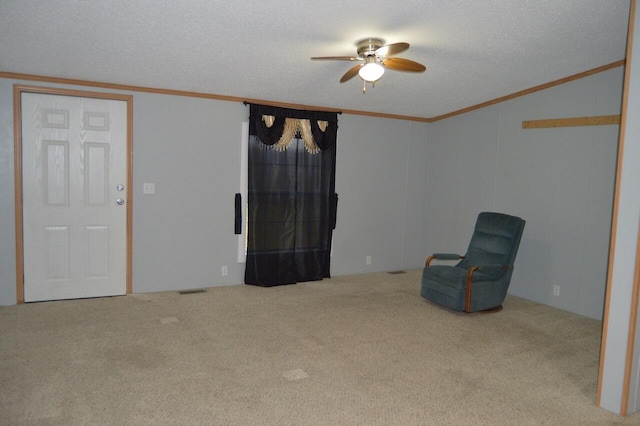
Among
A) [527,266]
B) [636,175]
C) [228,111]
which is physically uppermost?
[228,111]

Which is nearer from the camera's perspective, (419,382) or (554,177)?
(419,382)

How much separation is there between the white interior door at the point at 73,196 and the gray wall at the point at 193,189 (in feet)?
0.47

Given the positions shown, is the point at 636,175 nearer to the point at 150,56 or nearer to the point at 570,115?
the point at 570,115

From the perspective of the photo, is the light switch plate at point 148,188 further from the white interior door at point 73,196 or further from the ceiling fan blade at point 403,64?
the ceiling fan blade at point 403,64

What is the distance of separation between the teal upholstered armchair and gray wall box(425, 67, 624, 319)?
57 centimetres

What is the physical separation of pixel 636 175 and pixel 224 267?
4096 millimetres

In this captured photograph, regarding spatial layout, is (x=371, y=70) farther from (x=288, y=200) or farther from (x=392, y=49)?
(x=288, y=200)

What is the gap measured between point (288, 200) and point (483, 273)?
234cm

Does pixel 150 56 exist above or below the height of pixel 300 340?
above

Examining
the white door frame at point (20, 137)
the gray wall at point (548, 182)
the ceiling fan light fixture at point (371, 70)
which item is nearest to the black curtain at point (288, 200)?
the white door frame at point (20, 137)

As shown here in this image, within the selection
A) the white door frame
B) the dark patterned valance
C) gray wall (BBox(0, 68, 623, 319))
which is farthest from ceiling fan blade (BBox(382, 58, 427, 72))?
the white door frame

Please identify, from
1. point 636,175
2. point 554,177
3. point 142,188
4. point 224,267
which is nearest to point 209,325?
point 224,267

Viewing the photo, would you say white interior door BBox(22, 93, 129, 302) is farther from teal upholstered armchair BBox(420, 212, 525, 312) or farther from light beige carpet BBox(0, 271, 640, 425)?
teal upholstered armchair BBox(420, 212, 525, 312)

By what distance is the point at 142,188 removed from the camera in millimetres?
4906
